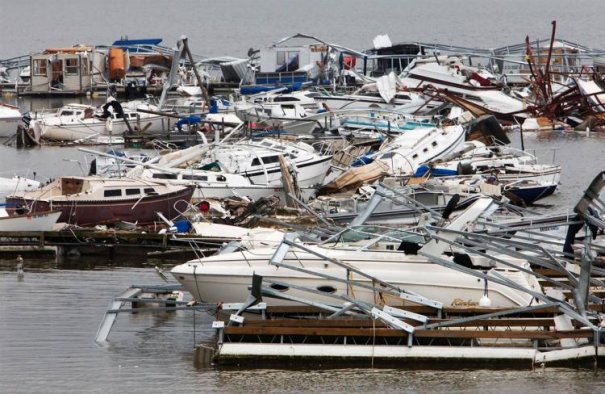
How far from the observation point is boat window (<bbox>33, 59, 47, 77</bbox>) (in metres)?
81.9

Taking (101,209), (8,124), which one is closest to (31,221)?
(101,209)

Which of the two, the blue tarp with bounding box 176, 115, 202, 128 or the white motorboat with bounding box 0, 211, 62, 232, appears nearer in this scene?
the white motorboat with bounding box 0, 211, 62, 232

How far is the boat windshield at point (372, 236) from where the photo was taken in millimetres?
24703

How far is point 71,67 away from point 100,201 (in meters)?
49.2

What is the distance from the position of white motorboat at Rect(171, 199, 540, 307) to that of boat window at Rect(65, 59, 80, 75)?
58.5 meters

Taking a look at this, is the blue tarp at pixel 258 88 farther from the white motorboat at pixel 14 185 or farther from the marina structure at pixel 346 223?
the white motorboat at pixel 14 185

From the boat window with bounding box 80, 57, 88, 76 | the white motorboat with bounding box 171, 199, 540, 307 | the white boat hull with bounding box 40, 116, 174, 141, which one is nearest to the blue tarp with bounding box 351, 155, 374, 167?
the white boat hull with bounding box 40, 116, 174, 141

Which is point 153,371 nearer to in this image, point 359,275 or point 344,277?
point 344,277

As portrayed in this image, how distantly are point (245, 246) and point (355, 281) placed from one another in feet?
10.9

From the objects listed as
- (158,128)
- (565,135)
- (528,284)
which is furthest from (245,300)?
(565,135)

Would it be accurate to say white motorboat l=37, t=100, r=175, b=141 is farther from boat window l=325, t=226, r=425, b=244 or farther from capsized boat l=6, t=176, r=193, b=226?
boat window l=325, t=226, r=425, b=244

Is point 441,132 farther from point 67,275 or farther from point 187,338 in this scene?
point 187,338

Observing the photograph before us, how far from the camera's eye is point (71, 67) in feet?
270

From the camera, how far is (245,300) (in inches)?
971
